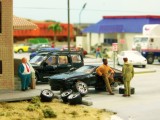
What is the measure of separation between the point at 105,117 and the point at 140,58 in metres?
26.8

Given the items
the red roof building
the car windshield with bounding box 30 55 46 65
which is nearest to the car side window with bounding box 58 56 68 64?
the car windshield with bounding box 30 55 46 65

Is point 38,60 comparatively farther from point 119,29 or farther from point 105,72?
point 119,29

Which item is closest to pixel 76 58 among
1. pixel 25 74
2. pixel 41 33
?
pixel 25 74

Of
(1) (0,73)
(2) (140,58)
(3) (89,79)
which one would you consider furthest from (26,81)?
(2) (140,58)

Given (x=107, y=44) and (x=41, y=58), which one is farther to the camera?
(x=107, y=44)

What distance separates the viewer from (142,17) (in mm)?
68812

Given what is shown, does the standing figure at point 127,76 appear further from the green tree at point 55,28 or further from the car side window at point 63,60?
the green tree at point 55,28

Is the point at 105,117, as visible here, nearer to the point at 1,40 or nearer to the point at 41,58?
the point at 1,40

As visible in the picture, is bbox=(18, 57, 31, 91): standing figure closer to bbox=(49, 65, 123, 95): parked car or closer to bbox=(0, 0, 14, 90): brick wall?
bbox=(0, 0, 14, 90): brick wall

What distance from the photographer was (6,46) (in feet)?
68.7

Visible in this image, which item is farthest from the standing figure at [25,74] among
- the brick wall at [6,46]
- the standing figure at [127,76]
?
the standing figure at [127,76]

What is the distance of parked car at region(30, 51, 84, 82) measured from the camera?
84.6 ft

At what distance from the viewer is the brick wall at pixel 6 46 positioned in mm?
20812

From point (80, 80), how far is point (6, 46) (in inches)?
143
